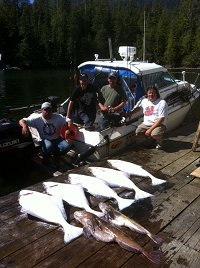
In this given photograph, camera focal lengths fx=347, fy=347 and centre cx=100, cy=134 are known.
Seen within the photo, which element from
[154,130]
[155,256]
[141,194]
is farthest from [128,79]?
[155,256]

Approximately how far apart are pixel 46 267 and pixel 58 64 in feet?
212

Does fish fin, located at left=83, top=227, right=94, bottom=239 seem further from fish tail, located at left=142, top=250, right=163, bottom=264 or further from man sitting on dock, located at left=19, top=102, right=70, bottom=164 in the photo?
man sitting on dock, located at left=19, top=102, right=70, bottom=164

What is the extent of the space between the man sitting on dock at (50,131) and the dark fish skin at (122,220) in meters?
2.27

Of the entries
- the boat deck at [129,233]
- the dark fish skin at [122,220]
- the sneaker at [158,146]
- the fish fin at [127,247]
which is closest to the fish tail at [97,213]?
the dark fish skin at [122,220]

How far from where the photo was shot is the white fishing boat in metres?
6.36

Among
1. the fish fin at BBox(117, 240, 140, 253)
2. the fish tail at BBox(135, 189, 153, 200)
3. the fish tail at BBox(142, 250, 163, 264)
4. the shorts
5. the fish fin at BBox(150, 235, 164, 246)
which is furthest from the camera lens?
the shorts

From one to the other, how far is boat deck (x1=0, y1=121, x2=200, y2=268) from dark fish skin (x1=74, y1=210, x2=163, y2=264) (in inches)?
2.1

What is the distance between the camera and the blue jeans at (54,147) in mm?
6164

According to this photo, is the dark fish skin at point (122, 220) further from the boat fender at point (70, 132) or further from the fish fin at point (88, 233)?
the boat fender at point (70, 132)

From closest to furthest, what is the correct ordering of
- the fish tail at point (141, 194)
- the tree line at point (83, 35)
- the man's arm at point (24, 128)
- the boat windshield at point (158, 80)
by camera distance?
the fish tail at point (141, 194) → the man's arm at point (24, 128) → the boat windshield at point (158, 80) → the tree line at point (83, 35)

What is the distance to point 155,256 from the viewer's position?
3.32 m

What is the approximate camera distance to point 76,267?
3225mm

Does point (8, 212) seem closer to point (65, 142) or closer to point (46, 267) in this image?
point (46, 267)

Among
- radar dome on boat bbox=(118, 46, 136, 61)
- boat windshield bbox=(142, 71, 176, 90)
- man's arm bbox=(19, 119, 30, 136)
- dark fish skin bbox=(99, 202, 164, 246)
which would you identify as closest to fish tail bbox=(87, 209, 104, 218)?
dark fish skin bbox=(99, 202, 164, 246)
